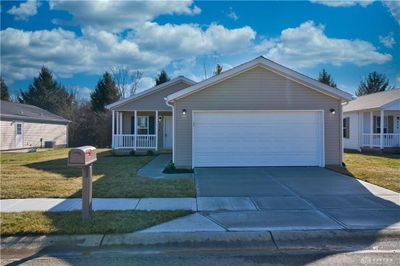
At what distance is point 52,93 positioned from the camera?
153 feet

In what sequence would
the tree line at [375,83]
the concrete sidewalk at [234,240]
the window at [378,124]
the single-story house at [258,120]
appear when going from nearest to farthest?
the concrete sidewalk at [234,240]
the single-story house at [258,120]
the window at [378,124]
the tree line at [375,83]

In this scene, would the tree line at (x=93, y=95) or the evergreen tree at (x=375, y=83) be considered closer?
the tree line at (x=93, y=95)

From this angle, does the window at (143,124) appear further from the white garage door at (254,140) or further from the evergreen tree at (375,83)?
the evergreen tree at (375,83)

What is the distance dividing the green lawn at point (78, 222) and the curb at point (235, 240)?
18 centimetres

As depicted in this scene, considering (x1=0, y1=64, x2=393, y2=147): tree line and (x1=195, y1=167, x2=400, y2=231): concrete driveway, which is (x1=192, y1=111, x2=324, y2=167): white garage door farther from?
(x1=0, y1=64, x2=393, y2=147): tree line

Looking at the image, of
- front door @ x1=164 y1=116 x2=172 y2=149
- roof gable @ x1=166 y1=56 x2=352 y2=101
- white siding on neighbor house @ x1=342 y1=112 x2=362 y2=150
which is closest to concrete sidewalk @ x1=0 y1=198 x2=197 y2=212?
roof gable @ x1=166 y1=56 x2=352 y2=101

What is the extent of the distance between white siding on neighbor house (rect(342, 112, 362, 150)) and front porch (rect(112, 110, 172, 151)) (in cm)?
1308

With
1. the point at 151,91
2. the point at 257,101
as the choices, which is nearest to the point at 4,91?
the point at 151,91

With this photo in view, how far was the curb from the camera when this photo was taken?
5.06 m

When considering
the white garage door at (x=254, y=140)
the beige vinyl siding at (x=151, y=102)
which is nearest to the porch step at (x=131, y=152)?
the beige vinyl siding at (x=151, y=102)

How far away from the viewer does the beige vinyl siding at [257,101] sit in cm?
1337

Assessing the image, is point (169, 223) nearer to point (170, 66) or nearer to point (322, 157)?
point (322, 157)

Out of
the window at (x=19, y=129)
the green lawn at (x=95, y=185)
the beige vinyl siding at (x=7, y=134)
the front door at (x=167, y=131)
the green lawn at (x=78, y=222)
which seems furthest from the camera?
the window at (x=19, y=129)

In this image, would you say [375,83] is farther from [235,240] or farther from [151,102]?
[235,240]
